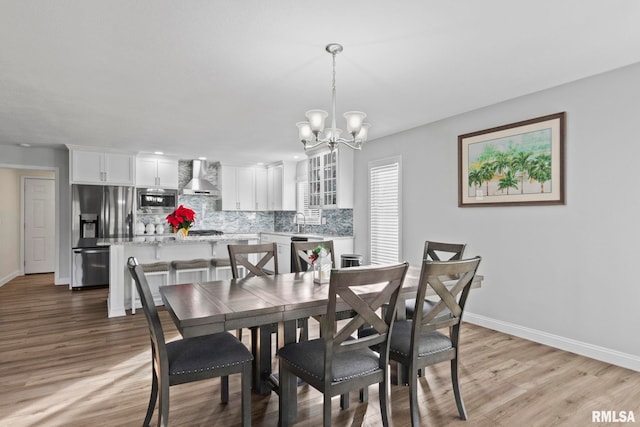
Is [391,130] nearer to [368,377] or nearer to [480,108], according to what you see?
[480,108]

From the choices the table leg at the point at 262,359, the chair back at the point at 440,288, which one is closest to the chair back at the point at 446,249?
the chair back at the point at 440,288

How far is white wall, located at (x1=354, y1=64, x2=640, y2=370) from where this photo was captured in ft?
10.1

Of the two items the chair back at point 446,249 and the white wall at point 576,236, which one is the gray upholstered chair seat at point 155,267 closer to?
the chair back at point 446,249

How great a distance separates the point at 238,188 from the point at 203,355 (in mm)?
6414

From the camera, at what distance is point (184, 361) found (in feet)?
6.58

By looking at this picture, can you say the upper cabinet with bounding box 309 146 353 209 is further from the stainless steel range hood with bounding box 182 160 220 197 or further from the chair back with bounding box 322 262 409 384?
the chair back with bounding box 322 262 409 384

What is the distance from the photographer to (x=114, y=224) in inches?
261

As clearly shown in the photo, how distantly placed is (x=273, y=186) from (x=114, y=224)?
128 inches

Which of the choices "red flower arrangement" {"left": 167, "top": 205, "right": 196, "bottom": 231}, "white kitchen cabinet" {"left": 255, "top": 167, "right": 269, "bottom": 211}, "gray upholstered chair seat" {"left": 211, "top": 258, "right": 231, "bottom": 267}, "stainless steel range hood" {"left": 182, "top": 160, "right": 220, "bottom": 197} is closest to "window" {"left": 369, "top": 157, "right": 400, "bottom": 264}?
"gray upholstered chair seat" {"left": 211, "top": 258, "right": 231, "bottom": 267}

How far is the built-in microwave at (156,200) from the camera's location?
23.8ft

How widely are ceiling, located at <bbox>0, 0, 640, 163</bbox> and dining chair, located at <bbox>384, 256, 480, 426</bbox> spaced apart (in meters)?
1.56

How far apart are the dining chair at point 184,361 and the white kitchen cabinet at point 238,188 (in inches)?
240

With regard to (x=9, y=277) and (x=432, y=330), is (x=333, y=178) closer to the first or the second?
(x=432, y=330)

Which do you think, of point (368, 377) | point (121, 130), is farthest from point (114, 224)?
point (368, 377)
